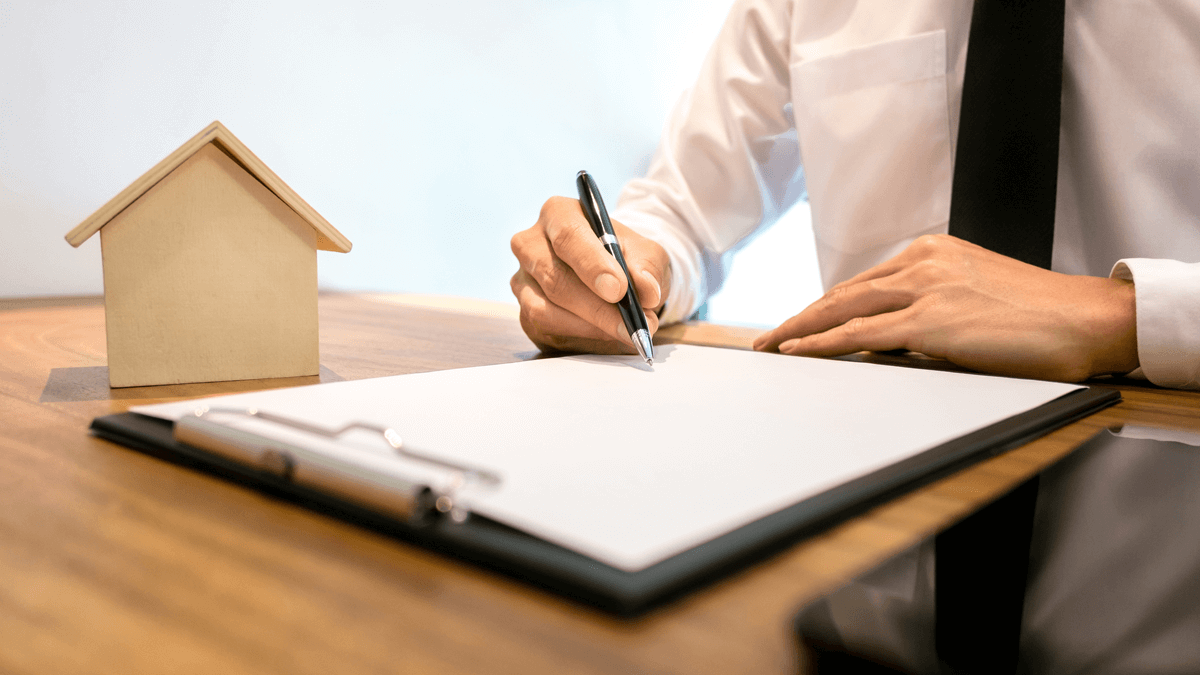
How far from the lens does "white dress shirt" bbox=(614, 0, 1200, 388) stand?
29.9 inches

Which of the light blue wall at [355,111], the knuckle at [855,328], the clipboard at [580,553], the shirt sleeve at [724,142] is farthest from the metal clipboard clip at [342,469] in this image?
the light blue wall at [355,111]

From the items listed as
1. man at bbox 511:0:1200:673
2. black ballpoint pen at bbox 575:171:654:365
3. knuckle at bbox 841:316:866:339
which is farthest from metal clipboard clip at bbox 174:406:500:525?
knuckle at bbox 841:316:866:339

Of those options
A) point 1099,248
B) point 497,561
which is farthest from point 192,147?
point 1099,248

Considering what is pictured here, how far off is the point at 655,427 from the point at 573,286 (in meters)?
0.32

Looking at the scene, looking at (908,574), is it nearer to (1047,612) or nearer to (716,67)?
(1047,612)

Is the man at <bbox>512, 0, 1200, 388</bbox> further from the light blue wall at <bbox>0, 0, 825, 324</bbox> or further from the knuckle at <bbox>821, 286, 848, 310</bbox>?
the light blue wall at <bbox>0, 0, 825, 324</bbox>

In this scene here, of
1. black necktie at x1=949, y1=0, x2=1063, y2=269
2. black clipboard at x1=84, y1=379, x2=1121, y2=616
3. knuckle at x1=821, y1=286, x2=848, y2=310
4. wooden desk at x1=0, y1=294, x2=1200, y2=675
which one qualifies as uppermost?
black necktie at x1=949, y1=0, x2=1063, y2=269

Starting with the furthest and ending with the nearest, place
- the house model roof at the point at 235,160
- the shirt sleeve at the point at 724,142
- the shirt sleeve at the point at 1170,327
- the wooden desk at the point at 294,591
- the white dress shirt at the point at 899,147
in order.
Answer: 1. the shirt sleeve at the point at 724,142
2. the white dress shirt at the point at 899,147
3. the shirt sleeve at the point at 1170,327
4. the house model roof at the point at 235,160
5. the wooden desk at the point at 294,591

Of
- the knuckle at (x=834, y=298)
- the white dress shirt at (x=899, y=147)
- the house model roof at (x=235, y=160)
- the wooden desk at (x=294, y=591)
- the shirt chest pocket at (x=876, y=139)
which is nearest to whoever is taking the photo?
the wooden desk at (x=294, y=591)

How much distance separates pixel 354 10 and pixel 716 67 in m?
0.82

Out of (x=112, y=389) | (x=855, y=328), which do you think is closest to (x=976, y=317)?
(x=855, y=328)

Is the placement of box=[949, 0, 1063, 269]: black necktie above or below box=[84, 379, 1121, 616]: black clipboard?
above

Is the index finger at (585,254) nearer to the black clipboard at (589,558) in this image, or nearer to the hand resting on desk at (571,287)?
the hand resting on desk at (571,287)

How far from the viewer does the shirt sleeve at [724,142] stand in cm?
112
